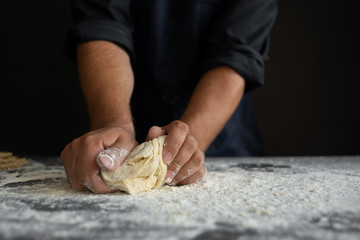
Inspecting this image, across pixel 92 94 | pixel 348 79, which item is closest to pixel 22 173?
pixel 92 94

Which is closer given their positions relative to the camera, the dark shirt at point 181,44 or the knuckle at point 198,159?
the knuckle at point 198,159

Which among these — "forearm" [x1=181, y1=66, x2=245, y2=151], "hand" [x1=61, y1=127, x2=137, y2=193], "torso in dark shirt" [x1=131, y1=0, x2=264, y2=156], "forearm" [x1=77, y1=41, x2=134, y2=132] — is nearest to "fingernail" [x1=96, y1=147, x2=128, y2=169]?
"hand" [x1=61, y1=127, x2=137, y2=193]

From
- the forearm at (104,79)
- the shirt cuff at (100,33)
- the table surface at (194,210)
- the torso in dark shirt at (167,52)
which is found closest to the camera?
the table surface at (194,210)

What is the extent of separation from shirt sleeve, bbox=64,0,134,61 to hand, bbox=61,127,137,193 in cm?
49

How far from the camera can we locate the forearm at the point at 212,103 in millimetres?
1019

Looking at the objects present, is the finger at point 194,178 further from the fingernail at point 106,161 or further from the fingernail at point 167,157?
the fingernail at point 106,161

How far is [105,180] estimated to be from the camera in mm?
645

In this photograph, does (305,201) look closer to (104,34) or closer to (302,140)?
(104,34)

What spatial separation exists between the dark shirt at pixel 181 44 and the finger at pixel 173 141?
46 cm

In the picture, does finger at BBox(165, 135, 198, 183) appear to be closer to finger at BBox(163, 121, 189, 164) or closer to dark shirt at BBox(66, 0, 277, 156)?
finger at BBox(163, 121, 189, 164)

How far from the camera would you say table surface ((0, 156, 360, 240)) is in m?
0.44

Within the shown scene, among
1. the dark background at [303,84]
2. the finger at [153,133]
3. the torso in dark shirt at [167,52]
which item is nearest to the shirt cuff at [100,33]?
the torso in dark shirt at [167,52]

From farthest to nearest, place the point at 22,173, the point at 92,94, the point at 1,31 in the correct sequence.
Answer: the point at 1,31
the point at 92,94
the point at 22,173

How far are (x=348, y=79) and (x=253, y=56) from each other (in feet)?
4.39
